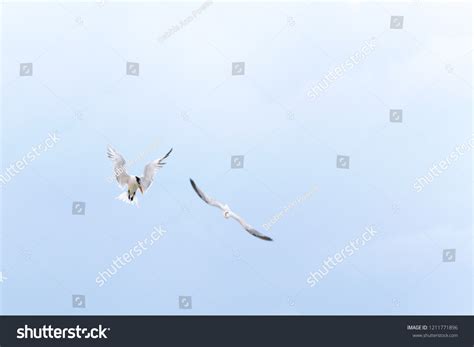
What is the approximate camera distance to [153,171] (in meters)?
13.6

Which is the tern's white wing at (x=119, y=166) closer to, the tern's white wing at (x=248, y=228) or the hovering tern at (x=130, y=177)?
the hovering tern at (x=130, y=177)

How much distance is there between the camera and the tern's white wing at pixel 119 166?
1348 centimetres

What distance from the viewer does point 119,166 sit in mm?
13602

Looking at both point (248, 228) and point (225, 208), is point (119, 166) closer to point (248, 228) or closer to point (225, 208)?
point (225, 208)

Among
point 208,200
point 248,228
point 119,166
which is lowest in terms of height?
point 248,228

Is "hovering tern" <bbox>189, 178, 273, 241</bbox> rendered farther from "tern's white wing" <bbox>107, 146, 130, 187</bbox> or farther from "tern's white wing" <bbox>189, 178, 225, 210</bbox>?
"tern's white wing" <bbox>107, 146, 130, 187</bbox>

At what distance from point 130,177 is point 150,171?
434mm

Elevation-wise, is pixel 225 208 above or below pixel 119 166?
below

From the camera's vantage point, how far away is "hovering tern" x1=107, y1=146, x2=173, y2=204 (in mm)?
13492

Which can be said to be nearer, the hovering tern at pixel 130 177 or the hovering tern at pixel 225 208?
the hovering tern at pixel 130 177

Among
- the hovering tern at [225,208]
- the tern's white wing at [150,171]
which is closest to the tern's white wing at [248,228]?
the hovering tern at [225,208]

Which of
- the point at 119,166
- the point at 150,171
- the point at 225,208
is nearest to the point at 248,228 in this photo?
the point at 225,208
